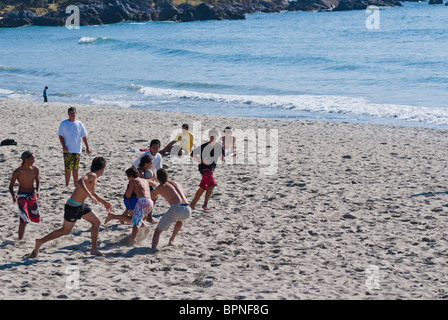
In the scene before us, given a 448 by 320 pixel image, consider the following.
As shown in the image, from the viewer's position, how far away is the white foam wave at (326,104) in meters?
21.0

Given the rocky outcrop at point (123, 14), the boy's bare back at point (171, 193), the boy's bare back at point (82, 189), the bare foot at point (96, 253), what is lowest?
the bare foot at point (96, 253)

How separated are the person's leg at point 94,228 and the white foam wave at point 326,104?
627 inches

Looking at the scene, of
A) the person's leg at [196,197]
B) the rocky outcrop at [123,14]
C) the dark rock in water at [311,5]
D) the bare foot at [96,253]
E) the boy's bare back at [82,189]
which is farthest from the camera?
the dark rock in water at [311,5]

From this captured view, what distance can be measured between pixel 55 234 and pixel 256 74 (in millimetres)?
29140

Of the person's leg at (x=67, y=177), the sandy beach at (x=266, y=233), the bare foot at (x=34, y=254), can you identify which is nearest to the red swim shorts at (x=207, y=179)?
the sandy beach at (x=266, y=233)

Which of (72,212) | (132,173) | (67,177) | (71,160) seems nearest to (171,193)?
(132,173)

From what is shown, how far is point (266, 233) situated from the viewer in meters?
7.93

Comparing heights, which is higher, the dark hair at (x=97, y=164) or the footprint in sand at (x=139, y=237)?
the dark hair at (x=97, y=164)

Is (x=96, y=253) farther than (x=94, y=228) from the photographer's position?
Yes

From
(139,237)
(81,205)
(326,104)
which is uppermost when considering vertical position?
(81,205)

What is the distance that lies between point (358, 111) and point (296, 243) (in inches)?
620

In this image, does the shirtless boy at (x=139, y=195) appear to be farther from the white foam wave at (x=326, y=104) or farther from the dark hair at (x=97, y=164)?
the white foam wave at (x=326, y=104)

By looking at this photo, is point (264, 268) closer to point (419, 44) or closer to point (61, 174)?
point (61, 174)

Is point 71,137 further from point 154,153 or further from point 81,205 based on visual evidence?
point 81,205
